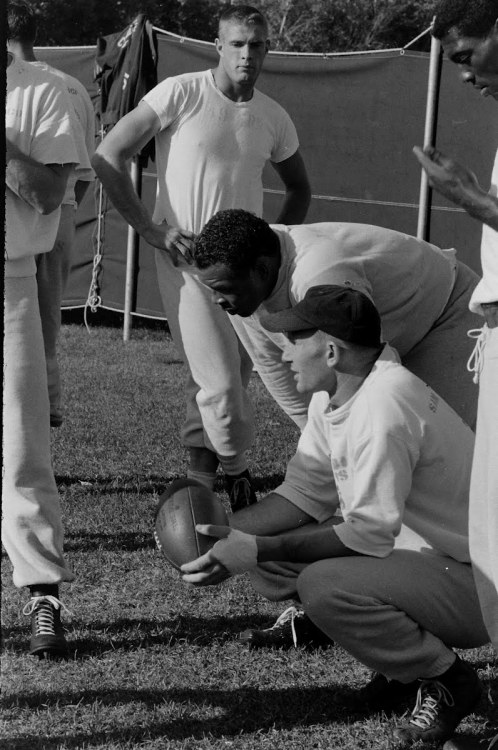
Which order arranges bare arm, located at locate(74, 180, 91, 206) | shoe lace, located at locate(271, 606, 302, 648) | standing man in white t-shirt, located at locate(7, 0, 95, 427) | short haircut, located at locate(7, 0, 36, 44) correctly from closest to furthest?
shoe lace, located at locate(271, 606, 302, 648) < short haircut, located at locate(7, 0, 36, 44) < standing man in white t-shirt, located at locate(7, 0, 95, 427) < bare arm, located at locate(74, 180, 91, 206)

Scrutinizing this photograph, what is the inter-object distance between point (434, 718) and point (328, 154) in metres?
9.16

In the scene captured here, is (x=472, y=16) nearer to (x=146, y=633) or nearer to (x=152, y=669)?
(x=152, y=669)

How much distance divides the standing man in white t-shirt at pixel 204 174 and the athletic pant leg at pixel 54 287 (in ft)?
4.07

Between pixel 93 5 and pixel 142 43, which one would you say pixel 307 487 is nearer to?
pixel 142 43

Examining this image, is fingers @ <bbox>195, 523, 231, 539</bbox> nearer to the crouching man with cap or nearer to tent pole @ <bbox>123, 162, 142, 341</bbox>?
the crouching man with cap

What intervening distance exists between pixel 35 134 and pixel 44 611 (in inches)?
72.0

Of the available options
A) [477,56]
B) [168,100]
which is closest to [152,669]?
[477,56]

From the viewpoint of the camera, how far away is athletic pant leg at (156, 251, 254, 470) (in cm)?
564

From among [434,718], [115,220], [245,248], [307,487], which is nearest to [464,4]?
[245,248]

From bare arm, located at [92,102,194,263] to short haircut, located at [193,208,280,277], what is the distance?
1321 millimetres

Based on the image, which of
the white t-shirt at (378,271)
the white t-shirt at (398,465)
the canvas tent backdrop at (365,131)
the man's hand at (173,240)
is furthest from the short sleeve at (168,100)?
the canvas tent backdrop at (365,131)

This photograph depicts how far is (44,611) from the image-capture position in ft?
14.0

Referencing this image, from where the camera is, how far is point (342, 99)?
11852 mm

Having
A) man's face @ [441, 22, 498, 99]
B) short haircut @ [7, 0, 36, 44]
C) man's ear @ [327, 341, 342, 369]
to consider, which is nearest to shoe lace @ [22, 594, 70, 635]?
man's ear @ [327, 341, 342, 369]
